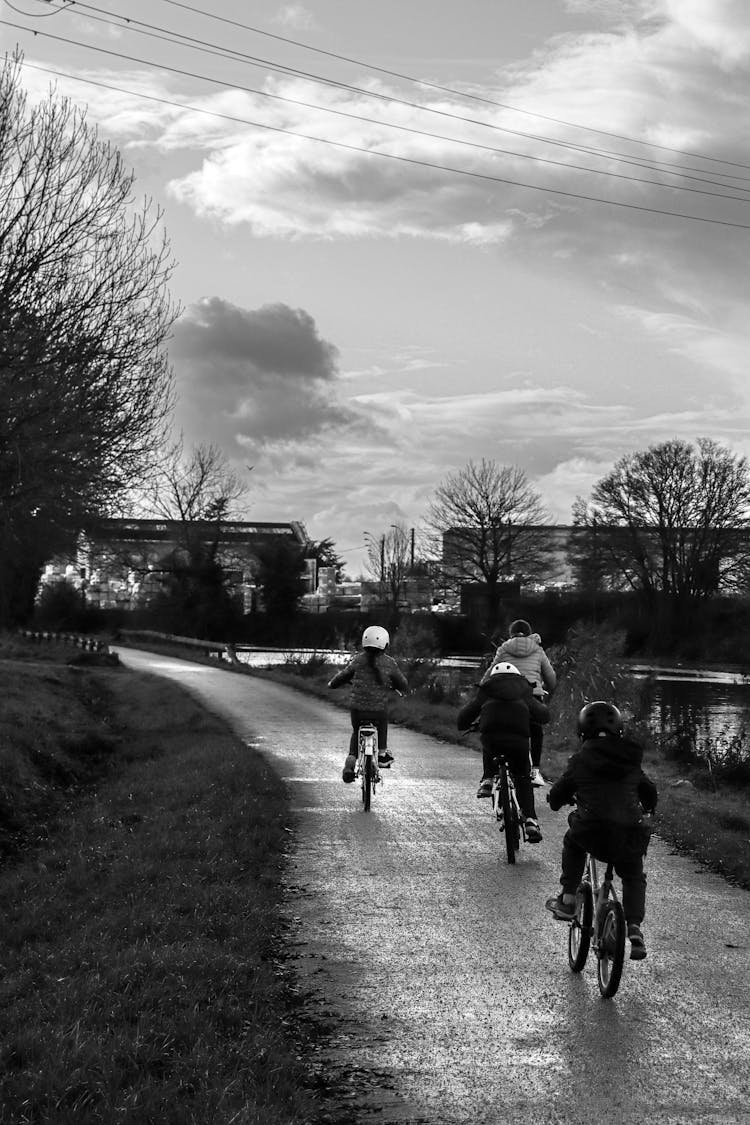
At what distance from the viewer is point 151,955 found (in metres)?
6.64

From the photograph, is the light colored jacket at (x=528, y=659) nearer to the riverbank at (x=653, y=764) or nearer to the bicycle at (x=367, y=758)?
the bicycle at (x=367, y=758)

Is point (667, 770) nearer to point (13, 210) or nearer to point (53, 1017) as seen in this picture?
point (13, 210)

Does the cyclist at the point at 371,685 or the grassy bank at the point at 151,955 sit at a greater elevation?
the cyclist at the point at 371,685

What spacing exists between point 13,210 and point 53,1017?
14.7 m

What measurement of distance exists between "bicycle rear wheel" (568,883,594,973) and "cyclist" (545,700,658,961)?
23 centimetres

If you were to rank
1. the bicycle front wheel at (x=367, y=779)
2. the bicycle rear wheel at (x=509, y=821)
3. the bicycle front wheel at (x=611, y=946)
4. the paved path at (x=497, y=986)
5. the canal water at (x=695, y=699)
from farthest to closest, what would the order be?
the canal water at (x=695, y=699) < the bicycle front wheel at (x=367, y=779) < the bicycle rear wheel at (x=509, y=821) < the bicycle front wheel at (x=611, y=946) < the paved path at (x=497, y=986)

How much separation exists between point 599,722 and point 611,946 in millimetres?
1127

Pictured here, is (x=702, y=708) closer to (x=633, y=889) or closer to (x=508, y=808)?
(x=508, y=808)

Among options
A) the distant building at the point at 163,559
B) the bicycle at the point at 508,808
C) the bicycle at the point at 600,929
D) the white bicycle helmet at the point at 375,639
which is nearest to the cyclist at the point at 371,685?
the white bicycle helmet at the point at 375,639

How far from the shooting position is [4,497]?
1908 cm

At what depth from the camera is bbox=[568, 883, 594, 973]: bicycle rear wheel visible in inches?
264

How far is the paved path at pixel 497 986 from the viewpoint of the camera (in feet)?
16.6

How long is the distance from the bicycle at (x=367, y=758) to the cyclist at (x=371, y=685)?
64 mm

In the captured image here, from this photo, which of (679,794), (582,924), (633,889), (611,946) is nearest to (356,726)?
(679,794)
